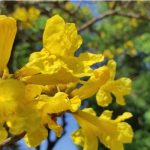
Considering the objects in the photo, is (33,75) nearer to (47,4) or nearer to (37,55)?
(37,55)

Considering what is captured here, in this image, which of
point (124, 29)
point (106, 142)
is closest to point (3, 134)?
point (106, 142)

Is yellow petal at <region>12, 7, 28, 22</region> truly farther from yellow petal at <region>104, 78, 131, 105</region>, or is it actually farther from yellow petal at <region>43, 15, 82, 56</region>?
yellow petal at <region>43, 15, 82, 56</region>

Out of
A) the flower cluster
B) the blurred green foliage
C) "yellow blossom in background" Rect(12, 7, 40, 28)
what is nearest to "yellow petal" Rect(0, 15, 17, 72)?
the flower cluster

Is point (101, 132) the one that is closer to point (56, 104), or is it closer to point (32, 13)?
point (56, 104)

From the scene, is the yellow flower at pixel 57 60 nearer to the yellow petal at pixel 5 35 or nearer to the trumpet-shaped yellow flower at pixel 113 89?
the yellow petal at pixel 5 35

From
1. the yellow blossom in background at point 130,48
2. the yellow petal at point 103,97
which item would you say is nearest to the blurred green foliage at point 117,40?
the yellow blossom in background at point 130,48
